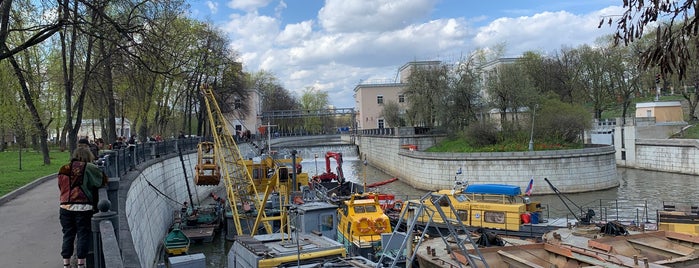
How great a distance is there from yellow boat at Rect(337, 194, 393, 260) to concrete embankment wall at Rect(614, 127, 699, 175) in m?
36.1

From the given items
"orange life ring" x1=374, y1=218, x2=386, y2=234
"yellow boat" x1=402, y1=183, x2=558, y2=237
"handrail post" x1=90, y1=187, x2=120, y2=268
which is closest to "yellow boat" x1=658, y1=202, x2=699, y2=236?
"yellow boat" x1=402, y1=183, x2=558, y2=237

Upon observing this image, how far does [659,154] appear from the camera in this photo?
48969 mm

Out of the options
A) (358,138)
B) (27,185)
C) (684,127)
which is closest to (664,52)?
(27,185)

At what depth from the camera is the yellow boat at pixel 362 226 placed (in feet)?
61.5

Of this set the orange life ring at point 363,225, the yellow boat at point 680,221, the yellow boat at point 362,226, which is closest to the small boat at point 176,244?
the yellow boat at point 362,226

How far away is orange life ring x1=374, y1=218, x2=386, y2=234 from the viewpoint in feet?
64.3

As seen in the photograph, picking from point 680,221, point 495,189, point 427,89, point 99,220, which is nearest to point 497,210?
point 495,189

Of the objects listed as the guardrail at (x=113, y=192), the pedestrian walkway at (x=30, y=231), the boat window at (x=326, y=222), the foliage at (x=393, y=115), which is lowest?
the boat window at (x=326, y=222)

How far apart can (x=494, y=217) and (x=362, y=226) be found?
5.55 meters

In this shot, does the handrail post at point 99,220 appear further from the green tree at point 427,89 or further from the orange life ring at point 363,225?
the green tree at point 427,89

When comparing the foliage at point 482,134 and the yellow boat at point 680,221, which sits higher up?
the foliage at point 482,134

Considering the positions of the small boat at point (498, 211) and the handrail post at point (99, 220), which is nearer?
the handrail post at point (99, 220)

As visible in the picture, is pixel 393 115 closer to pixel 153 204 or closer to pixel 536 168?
pixel 536 168

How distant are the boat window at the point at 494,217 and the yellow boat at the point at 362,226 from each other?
4235 mm
